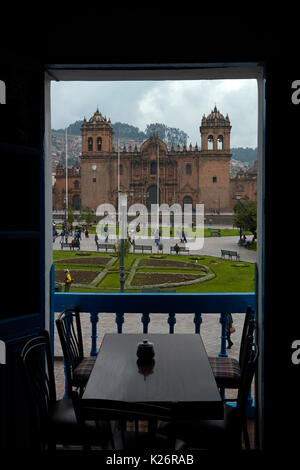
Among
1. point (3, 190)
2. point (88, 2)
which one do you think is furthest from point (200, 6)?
point (3, 190)

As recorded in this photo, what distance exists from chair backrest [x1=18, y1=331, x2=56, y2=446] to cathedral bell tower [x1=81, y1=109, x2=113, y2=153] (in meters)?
26.2

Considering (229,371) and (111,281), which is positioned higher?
(229,371)

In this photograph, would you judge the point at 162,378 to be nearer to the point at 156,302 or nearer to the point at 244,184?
the point at 156,302

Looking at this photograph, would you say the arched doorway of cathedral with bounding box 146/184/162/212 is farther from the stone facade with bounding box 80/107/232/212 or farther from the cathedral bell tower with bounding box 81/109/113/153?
the cathedral bell tower with bounding box 81/109/113/153

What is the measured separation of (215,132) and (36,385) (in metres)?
39.4

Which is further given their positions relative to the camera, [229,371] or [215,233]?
[215,233]

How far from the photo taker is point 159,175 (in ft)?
140

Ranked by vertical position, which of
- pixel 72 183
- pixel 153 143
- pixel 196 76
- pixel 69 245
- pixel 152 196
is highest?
pixel 153 143

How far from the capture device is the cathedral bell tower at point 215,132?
36.4 meters

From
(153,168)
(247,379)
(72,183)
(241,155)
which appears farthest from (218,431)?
(241,155)

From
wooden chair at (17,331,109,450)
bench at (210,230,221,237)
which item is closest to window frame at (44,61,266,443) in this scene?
wooden chair at (17,331,109,450)

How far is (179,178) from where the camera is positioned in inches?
1687

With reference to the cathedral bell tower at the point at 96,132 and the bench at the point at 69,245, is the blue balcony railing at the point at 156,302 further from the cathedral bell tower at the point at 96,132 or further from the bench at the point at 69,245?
the cathedral bell tower at the point at 96,132

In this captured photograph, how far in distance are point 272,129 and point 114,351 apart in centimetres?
130
